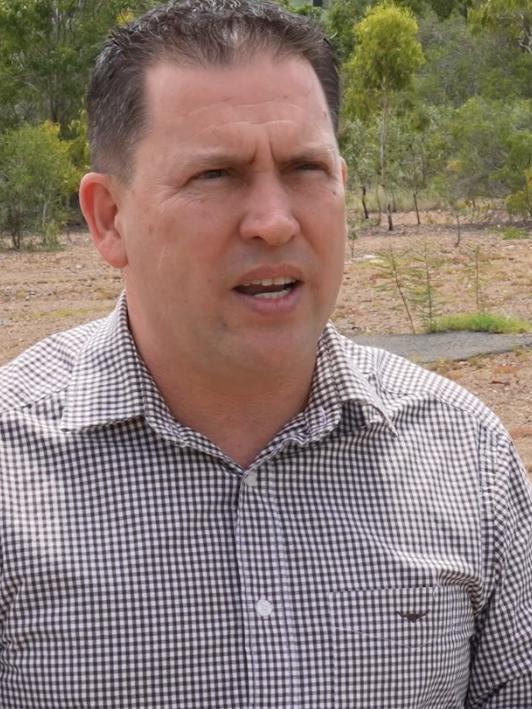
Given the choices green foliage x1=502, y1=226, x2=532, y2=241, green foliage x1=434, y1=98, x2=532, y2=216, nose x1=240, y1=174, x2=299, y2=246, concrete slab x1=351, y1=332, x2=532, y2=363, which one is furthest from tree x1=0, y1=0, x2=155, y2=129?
nose x1=240, y1=174, x2=299, y2=246

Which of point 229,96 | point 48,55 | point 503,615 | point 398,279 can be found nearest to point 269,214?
point 229,96

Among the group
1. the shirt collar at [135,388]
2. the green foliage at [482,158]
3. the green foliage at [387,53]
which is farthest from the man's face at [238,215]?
the green foliage at [387,53]

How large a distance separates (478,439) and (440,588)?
28 cm

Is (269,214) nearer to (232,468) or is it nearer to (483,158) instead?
(232,468)

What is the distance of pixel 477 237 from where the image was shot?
701 inches

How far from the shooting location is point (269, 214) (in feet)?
6.72

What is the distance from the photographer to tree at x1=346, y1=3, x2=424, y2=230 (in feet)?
66.4

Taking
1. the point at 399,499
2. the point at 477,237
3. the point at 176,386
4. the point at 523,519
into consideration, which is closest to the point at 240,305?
the point at 176,386

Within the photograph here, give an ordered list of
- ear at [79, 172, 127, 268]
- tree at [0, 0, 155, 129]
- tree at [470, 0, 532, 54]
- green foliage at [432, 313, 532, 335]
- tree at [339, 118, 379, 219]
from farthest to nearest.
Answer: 1. tree at [0, 0, 155, 129]
2. tree at [470, 0, 532, 54]
3. tree at [339, 118, 379, 219]
4. green foliage at [432, 313, 532, 335]
5. ear at [79, 172, 127, 268]

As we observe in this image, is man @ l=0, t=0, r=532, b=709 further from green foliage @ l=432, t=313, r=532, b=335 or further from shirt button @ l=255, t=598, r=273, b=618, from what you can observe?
green foliage @ l=432, t=313, r=532, b=335

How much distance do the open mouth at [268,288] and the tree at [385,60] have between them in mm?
17778

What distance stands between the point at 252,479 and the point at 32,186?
1825cm

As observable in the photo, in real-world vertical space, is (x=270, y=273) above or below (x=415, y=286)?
above

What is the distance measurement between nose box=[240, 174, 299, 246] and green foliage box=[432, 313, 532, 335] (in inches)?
321
